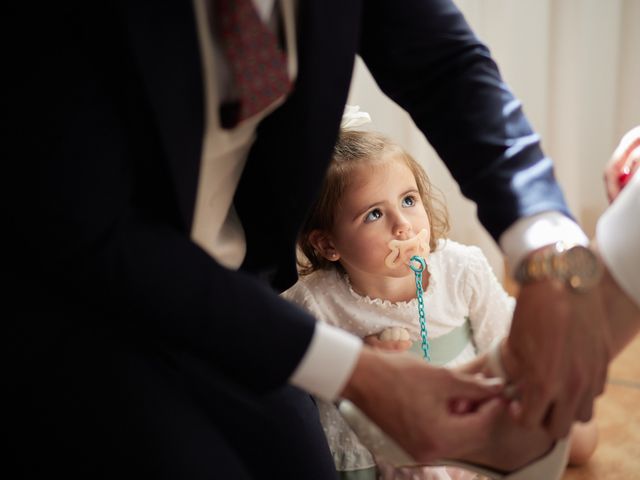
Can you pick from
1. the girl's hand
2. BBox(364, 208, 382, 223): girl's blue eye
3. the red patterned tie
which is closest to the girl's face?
BBox(364, 208, 382, 223): girl's blue eye

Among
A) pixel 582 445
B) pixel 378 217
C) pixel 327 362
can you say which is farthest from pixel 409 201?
pixel 327 362

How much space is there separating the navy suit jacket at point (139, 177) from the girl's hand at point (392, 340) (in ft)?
1.74

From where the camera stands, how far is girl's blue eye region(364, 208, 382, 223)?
131 centimetres

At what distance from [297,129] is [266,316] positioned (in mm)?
230

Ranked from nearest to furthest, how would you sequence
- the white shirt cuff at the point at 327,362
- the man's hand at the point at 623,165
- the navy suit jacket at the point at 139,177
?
the navy suit jacket at the point at 139,177 < the white shirt cuff at the point at 327,362 < the man's hand at the point at 623,165

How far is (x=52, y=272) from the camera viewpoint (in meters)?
0.62

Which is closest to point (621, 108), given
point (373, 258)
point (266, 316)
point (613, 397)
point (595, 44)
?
point (595, 44)

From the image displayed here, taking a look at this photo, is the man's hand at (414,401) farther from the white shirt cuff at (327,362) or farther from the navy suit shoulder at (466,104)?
the navy suit shoulder at (466,104)

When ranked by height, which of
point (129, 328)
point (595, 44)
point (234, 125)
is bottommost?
point (595, 44)

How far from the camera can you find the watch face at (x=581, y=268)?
73cm

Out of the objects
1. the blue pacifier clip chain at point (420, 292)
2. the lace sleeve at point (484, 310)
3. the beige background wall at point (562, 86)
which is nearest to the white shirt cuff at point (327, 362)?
the blue pacifier clip chain at point (420, 292)

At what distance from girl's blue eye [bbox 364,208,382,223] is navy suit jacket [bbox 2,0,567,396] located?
0.50 m

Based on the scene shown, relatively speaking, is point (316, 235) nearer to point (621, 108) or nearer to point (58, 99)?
point (58, 99)

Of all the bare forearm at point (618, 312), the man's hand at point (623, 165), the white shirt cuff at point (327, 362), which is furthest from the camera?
the man's hand at point (623, 165)
